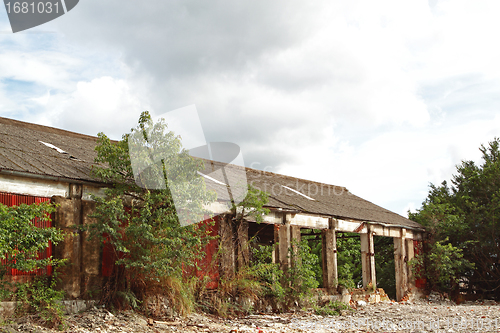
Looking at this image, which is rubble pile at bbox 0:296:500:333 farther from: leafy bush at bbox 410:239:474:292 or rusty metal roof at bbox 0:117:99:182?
leafy bush at bbox 410:239:474:292

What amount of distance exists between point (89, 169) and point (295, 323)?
19.9 ft

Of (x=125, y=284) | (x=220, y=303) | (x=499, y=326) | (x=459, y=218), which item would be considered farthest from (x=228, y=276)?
(x=459, y=218)

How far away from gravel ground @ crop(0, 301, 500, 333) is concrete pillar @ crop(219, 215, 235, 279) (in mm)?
1244

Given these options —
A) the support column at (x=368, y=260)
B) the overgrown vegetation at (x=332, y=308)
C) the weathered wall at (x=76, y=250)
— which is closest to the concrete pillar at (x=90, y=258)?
the weathered wall at (x=76, y=250)

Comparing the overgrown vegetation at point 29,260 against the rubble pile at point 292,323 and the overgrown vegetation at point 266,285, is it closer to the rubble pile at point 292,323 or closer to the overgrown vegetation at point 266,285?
the rubble pile at point 292,323

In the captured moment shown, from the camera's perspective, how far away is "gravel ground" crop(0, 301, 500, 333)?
822cm

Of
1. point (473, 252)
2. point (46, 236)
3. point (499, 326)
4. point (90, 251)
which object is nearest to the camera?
point (46, 236)

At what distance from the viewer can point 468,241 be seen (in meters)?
19.0

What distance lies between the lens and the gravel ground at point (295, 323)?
8216 millimetres

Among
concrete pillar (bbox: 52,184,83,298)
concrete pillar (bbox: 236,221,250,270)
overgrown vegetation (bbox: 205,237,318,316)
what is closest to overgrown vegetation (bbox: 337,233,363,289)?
overgrown vegetation (bbox: 205,237,318,316)

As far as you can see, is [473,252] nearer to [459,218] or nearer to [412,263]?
[459,218]

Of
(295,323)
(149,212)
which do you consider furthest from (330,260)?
(149,212)

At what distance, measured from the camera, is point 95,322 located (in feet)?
27.0

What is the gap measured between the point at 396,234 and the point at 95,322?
1313 cm
